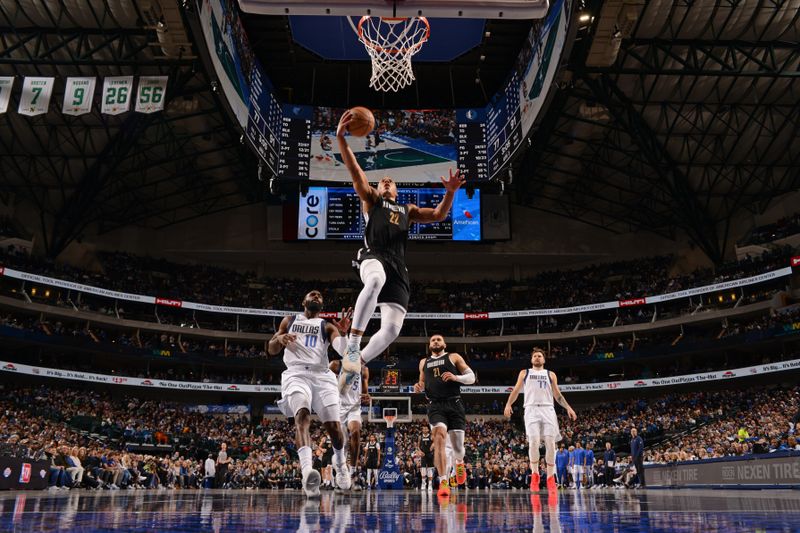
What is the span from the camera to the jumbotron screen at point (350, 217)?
36.0m

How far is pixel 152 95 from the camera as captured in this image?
2270 centimetres

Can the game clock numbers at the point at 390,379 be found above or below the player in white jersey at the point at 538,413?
above

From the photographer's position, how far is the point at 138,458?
26031 millimetres

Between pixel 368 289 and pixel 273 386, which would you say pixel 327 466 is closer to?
pixel 368 289

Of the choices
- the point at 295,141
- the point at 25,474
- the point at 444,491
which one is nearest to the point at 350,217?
the point at 295,141

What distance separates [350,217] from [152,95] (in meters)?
15.3

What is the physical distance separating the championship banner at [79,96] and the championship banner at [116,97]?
0.48 metres

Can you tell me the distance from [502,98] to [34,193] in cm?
2847

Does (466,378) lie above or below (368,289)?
below

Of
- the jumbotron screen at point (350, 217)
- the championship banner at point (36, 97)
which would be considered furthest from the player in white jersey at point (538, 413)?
the jumbotron screen at point (350, 217)

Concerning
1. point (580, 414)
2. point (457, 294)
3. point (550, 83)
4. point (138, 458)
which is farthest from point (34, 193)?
point (580, 414)

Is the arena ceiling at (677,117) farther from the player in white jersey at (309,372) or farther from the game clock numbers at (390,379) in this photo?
the player in white jersey at (309,372)

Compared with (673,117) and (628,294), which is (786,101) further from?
(628,294)

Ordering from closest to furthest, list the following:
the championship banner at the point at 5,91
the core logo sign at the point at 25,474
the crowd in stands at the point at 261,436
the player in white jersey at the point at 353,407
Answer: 1. the player in white jersey at the point at 353,407
2. the core logo sign at the point at 25,474
3. the championship banner at the point at 5,91
4. the crowd in stands at the point at 261,436
